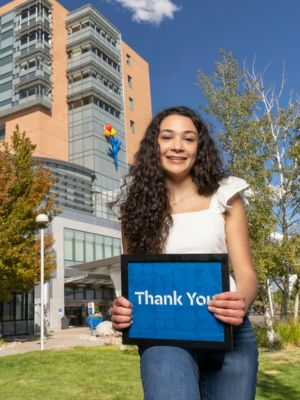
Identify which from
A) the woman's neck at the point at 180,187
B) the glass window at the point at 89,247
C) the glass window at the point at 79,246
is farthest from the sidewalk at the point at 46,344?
the glass window at the point at 89,247

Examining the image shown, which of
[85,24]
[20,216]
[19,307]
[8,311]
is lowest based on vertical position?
[8,311]

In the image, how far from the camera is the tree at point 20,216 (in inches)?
764

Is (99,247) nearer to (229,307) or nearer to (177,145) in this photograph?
(177,145)

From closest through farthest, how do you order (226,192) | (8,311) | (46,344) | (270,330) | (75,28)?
(226,192), (270,330), (46,344), (8,311), (75,28)

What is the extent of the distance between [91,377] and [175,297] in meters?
8.39

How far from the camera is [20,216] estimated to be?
19.9 meters

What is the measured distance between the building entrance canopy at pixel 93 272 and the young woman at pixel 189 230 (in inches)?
674

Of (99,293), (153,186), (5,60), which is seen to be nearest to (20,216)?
(153,186)

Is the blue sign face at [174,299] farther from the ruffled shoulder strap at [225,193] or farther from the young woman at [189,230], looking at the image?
the ruffled shoulder strap at [225,193]

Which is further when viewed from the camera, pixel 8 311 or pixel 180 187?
pixel 8 311

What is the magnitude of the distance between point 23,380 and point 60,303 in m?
27.8

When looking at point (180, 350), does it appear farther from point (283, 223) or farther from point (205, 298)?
point (283, 223)

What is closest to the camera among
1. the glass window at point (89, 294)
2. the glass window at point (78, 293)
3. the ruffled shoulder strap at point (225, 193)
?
the ruffled shoulder strap at point (225, 193)

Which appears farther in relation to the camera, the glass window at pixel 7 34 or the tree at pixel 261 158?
the glass window at pixel 7 34
